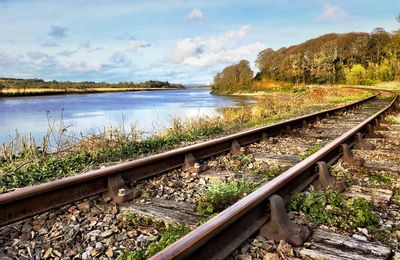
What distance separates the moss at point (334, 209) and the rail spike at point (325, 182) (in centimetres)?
19

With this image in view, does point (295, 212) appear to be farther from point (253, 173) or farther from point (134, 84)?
point (134, 84)

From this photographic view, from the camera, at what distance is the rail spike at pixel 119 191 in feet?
11.2

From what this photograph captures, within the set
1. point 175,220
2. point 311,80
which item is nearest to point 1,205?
point 175,220

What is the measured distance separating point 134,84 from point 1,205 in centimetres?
13786

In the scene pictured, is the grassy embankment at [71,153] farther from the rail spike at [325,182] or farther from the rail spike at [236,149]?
the rail spike at [325,182]

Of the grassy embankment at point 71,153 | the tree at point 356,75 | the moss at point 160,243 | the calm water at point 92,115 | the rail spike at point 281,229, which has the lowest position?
the calm water at point 92,115

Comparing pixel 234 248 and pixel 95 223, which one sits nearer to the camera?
pixel 234 248

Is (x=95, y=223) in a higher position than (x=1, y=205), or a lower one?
lower

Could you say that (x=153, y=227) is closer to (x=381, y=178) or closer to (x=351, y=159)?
(x=381, y=178)

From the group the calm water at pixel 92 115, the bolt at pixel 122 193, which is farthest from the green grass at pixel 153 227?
the calm water at pixel 92 115

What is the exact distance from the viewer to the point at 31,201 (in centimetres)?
302

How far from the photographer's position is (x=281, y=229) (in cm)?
252

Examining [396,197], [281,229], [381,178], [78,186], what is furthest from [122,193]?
[381,178]

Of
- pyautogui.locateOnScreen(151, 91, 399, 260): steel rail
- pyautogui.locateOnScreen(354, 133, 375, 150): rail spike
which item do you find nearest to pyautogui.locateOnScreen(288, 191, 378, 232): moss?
pyautogui.locateOnScreen(151, 91, 399, 260): steel rail
